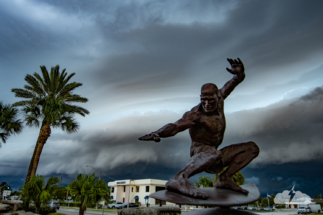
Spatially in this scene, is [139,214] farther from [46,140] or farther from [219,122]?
[219,122]

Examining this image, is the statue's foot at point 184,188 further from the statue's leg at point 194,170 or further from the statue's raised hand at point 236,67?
the statue's raised hand at point 236,67

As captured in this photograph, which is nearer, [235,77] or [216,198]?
[216,198]

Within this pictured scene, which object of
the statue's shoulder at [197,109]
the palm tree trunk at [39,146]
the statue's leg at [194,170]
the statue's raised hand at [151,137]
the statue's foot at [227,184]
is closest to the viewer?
the statue's leg at [194,170]

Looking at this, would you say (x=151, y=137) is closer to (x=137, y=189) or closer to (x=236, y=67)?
(x=236, y=67)

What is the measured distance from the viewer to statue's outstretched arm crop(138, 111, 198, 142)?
130 inches

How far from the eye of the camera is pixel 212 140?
4.01 m

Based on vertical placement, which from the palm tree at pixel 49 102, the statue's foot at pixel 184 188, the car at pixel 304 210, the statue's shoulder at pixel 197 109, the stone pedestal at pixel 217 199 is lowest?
the car at pixel 304 210

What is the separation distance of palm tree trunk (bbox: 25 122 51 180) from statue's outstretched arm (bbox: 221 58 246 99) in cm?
1573

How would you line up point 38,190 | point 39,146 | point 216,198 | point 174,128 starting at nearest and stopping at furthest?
point 216,198 < point 174,128 < point 38,190 < point 39,146

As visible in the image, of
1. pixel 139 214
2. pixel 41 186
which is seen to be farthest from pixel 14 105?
pixel 139 214

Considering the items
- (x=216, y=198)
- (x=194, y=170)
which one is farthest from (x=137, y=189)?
(x=216, y=198)

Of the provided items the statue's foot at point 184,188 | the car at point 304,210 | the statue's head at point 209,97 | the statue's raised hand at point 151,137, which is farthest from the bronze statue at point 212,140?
the car at point 304,210

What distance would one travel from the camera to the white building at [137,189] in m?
47.0

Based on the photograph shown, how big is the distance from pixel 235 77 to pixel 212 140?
1.23 meters
